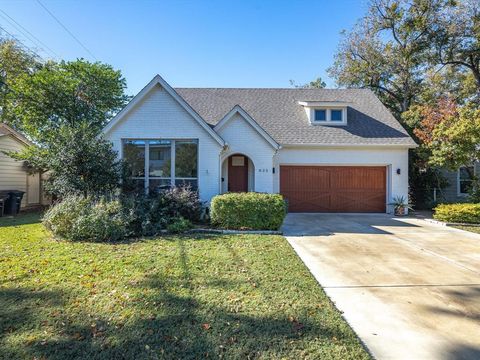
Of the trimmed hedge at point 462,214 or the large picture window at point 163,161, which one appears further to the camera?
the large picture window at point 163,161

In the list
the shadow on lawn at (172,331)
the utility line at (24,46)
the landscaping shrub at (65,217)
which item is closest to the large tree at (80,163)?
the landscaping shrub at (65,217)

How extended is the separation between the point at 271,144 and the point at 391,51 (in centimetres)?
1508

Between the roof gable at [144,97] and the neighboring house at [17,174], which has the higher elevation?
the roof gable at [144,97]

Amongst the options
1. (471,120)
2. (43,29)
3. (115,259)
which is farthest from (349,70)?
(115,259)

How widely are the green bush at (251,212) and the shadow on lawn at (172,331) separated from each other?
4930mm

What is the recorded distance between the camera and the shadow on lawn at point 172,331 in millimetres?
3039

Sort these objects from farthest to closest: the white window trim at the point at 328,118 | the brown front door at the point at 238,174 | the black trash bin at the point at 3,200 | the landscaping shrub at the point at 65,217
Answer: the white window trim at the point at 328,118
the brown front door at the point at 238,174
the black trash bin at the point at 3,200
the landscaping shrub at the point at 65,217

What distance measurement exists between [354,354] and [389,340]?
0.60 m

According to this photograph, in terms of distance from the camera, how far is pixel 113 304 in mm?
4039

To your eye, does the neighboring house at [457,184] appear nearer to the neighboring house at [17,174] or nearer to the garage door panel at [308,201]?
the garage door panel at [308,201]

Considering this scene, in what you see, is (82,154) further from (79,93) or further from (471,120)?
(471,120)

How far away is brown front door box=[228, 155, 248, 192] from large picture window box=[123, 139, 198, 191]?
2447 millimetres

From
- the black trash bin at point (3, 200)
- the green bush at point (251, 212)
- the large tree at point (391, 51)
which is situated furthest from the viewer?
the large tree at point (391, 51)

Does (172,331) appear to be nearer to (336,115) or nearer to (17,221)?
(17,221)
